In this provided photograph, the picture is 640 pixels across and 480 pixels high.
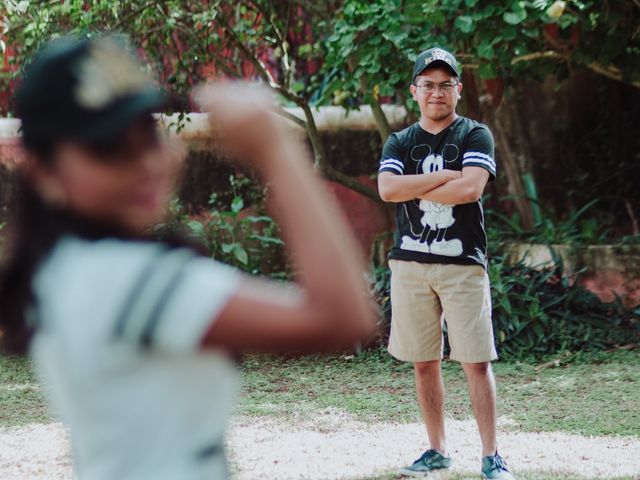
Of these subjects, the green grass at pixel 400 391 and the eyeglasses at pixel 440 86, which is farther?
the green grass at pixel 400 391

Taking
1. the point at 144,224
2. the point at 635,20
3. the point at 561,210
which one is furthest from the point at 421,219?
the point at 561,210

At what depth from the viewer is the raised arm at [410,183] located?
13.2ft

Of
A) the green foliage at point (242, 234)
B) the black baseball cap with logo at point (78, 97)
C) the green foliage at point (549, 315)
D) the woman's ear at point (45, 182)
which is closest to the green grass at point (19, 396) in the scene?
the green foliage at point (242, 234)

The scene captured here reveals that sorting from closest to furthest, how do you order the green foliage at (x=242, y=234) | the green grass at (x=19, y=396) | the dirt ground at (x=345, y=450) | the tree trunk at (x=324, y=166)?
the dirt ground at (x=345, y=450) → the green grass at (x=19, y=396) → the tree trunk at (x=324, y=166) → the green foliage at (x=242, y=234)

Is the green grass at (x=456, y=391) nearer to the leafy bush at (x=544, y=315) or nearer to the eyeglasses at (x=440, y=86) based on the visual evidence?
the leafy bush at (x=544, y=315)

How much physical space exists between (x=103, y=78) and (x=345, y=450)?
11.8 feet

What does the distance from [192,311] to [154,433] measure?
0.22 meters

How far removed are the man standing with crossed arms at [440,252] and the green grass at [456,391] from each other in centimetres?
110

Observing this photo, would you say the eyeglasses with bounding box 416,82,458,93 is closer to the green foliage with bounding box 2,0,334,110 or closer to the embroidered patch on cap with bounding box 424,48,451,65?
the embroidered patch on cap with bounding box 424,48,451,65

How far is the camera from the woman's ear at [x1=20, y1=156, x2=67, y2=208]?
4.64 feet

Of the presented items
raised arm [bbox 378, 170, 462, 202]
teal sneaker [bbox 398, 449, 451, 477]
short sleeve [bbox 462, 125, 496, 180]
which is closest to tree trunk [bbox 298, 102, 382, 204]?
raised arm [bbox 378, 170, 462, 202]

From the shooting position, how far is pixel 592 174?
9.10m

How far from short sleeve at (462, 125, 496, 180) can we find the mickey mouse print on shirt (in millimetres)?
66

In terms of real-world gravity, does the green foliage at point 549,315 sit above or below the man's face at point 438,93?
below
